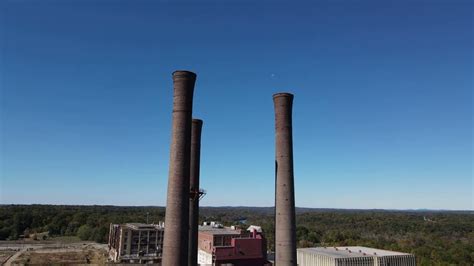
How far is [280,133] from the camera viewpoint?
25.7 m

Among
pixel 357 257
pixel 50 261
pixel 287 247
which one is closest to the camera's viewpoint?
pixel 287 247

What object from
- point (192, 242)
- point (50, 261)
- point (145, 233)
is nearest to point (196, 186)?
point (192, 242)

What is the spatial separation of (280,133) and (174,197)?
8.57 metres

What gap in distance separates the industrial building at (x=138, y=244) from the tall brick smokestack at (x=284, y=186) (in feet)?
143

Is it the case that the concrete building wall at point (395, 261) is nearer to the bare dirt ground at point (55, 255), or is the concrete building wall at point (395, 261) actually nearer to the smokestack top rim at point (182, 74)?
the smokestack top rim at point (182, 74)

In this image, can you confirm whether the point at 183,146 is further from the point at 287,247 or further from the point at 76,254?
the point at 76,254

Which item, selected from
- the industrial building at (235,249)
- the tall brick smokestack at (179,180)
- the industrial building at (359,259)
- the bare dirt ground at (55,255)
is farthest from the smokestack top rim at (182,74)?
the bare dirt ground at (55,255)

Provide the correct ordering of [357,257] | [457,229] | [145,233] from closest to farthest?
[357,257]
[145,233]
[457,229]

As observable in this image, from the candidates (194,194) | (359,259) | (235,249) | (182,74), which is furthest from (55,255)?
(182,74)

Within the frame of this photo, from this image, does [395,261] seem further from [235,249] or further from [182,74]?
[182,74]

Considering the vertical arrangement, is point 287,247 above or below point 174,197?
below

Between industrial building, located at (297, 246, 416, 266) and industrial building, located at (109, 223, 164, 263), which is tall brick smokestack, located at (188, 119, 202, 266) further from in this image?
industrial building, located at (109, 223, 164, 263)

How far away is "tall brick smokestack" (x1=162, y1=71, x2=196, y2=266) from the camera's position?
21.4 metres

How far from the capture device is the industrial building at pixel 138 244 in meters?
62.4
